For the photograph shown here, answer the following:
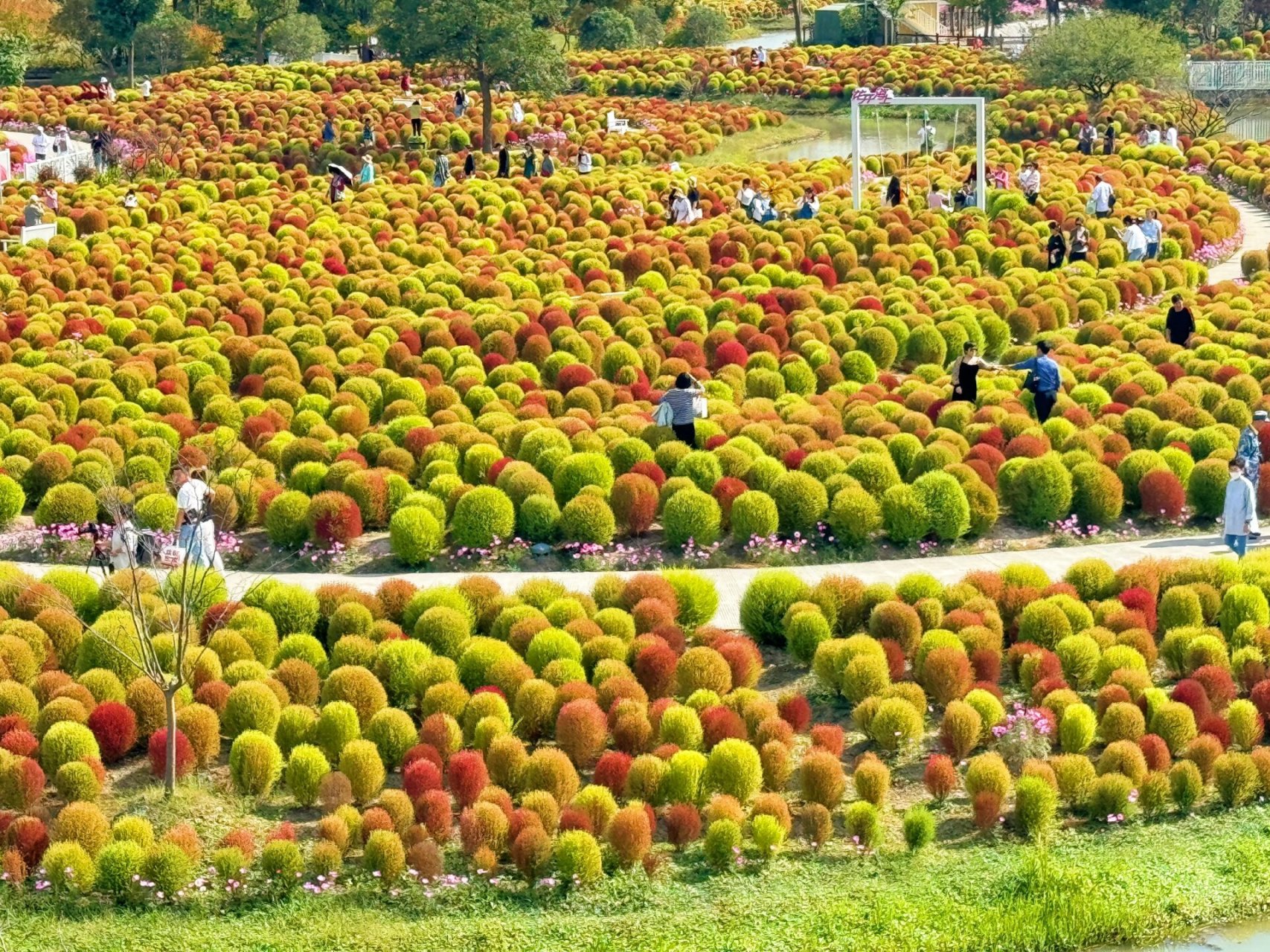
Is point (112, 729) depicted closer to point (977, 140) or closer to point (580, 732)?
point (580, 732)

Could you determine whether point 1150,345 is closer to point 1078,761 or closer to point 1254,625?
point 1254,625

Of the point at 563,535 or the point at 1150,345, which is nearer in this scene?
the point at 563,535

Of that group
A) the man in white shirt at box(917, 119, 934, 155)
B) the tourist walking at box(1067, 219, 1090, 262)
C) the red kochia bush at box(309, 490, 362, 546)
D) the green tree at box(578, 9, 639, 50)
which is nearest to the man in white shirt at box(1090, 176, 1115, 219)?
the tourist walking at box(1067, 219, 1090, 262)

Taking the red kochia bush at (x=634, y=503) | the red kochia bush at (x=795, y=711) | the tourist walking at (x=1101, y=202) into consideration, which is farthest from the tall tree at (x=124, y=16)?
the red kochia bush at (x=795, y=711)

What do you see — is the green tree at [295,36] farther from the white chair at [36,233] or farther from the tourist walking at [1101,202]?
the tourist walking at [1101,202]

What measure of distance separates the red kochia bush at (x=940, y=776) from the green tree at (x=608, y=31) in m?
54.3

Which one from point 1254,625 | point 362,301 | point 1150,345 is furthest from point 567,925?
point 362,301

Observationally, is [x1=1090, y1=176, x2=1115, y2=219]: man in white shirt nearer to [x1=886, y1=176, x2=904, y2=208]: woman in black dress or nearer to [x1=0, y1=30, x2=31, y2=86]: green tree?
[x1=886, y1=176, x2=904, y2=208]: woman in black dress

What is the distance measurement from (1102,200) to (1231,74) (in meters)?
21.1

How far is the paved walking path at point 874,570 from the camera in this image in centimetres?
1848

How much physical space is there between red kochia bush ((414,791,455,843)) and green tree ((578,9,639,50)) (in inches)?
2166

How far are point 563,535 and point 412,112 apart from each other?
102 ft

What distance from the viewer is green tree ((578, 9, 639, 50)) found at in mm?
→ 66812

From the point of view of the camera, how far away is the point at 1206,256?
1300 inches
